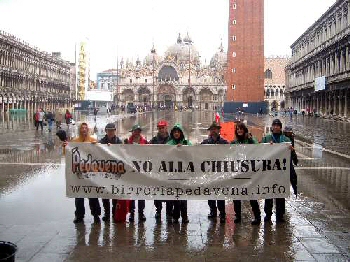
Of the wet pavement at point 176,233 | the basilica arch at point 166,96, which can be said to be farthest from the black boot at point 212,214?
→ the basilica arch at point 166,96

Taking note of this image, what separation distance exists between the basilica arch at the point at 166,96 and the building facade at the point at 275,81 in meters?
24.4

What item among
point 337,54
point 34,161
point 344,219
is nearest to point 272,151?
point 344,219

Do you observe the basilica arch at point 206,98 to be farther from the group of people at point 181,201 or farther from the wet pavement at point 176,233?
the group of people at point 181,201

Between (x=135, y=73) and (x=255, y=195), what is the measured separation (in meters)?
122

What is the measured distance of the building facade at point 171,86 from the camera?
125 meters

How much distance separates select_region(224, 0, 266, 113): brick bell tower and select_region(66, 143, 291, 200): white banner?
2889 inches

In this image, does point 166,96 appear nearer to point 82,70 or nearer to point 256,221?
point 82,70

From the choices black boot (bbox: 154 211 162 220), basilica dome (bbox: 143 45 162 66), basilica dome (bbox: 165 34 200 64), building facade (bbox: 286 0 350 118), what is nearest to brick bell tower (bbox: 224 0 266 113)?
building facade (bbox: 286 0 350 118)

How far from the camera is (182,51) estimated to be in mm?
138125

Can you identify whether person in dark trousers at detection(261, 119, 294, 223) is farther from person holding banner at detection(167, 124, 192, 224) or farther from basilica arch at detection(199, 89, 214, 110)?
basilica arch at detection(199, 89, 214, 110)

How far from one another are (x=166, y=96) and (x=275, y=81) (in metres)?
28.6

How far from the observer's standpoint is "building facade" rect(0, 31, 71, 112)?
Result: 6488 cm

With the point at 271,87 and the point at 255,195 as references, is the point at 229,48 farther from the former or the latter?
the point at 255,195

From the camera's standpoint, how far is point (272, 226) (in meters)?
7.62
